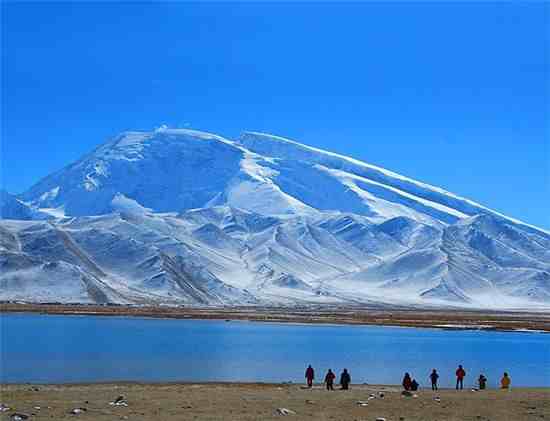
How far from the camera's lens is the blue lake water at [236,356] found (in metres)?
57.2

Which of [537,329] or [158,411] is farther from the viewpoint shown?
[537,329]

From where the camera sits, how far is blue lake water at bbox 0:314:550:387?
188ft

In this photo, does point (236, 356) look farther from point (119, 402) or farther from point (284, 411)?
point (284, 411)

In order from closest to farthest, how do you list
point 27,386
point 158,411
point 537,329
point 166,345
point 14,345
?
point 158,411 → point 27,386 → point 14,345 → point 166,345 → point 537,329

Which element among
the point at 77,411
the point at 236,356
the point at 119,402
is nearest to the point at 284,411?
the point at 119,402

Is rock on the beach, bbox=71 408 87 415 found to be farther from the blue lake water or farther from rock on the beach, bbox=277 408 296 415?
the blue lake water

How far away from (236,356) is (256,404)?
34838 mm

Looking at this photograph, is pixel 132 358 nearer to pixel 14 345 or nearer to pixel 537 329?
pixel 14 345

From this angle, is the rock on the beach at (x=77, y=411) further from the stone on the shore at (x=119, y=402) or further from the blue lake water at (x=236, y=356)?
the blue lake water at (x=236, y=356)

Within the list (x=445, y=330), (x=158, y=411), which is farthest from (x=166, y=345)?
(x=445, y=330)

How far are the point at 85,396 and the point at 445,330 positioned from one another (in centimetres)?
Answer: 11426

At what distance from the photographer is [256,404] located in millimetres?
37469

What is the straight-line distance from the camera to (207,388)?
46.3m

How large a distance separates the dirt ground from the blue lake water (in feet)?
34.0
